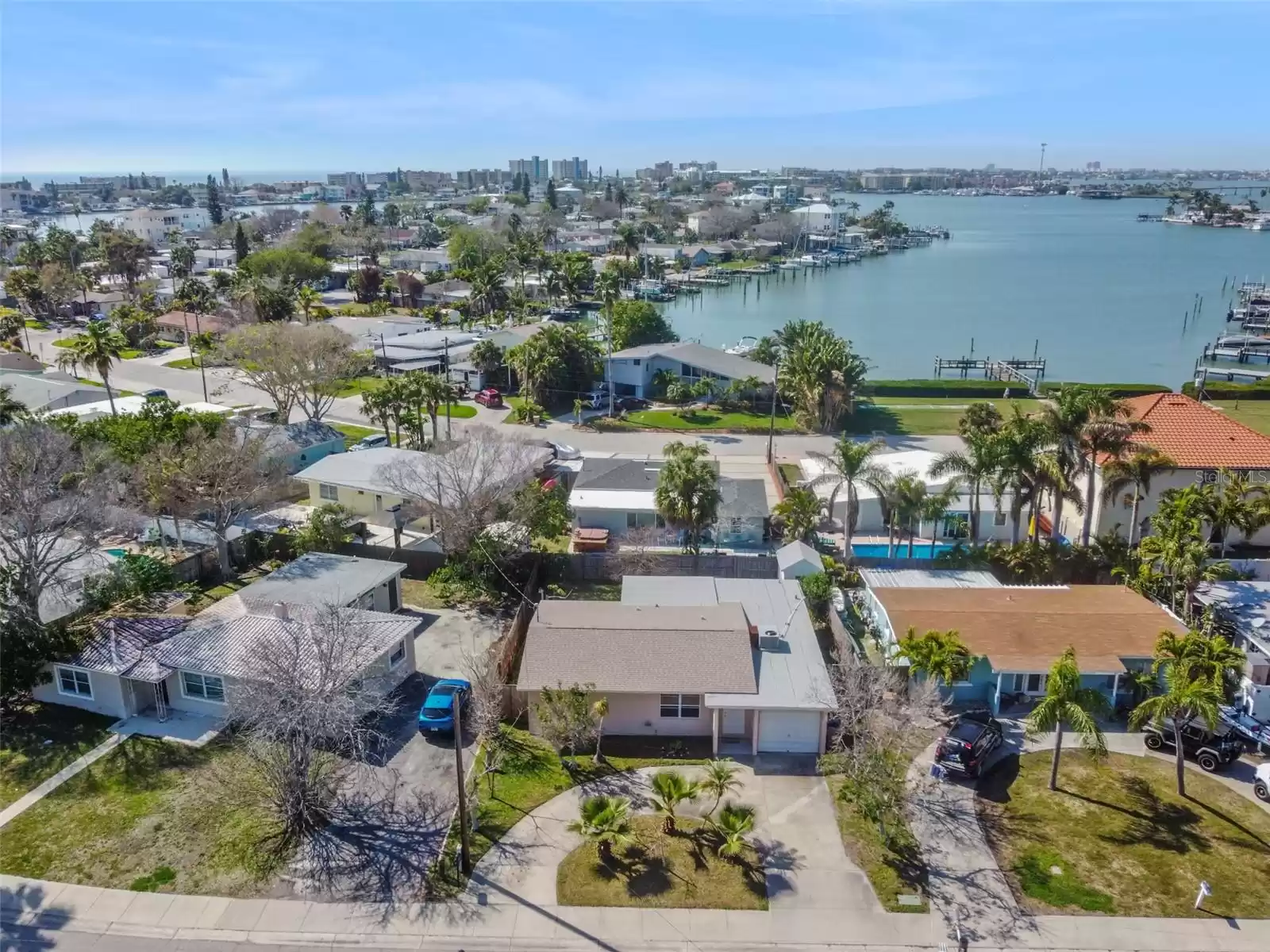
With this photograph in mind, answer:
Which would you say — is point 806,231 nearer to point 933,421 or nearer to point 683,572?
point 933,421

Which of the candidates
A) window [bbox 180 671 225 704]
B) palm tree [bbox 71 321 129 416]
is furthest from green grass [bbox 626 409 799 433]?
window [bbox 180 671 225 704]

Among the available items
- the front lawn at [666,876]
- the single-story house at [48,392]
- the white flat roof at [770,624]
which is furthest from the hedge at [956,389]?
the single-story house at [48,392]

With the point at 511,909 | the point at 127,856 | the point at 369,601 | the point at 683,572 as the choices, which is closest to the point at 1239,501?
the point at 683,572

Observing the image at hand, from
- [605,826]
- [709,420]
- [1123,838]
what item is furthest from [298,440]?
[1123,838]

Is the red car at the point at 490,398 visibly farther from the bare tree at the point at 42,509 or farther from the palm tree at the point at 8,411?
the bare tree at the point at 42,509

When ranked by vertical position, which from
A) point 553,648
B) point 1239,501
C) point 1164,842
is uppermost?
point 1239,501

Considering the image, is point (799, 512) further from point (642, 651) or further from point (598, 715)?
point (598, 715)
